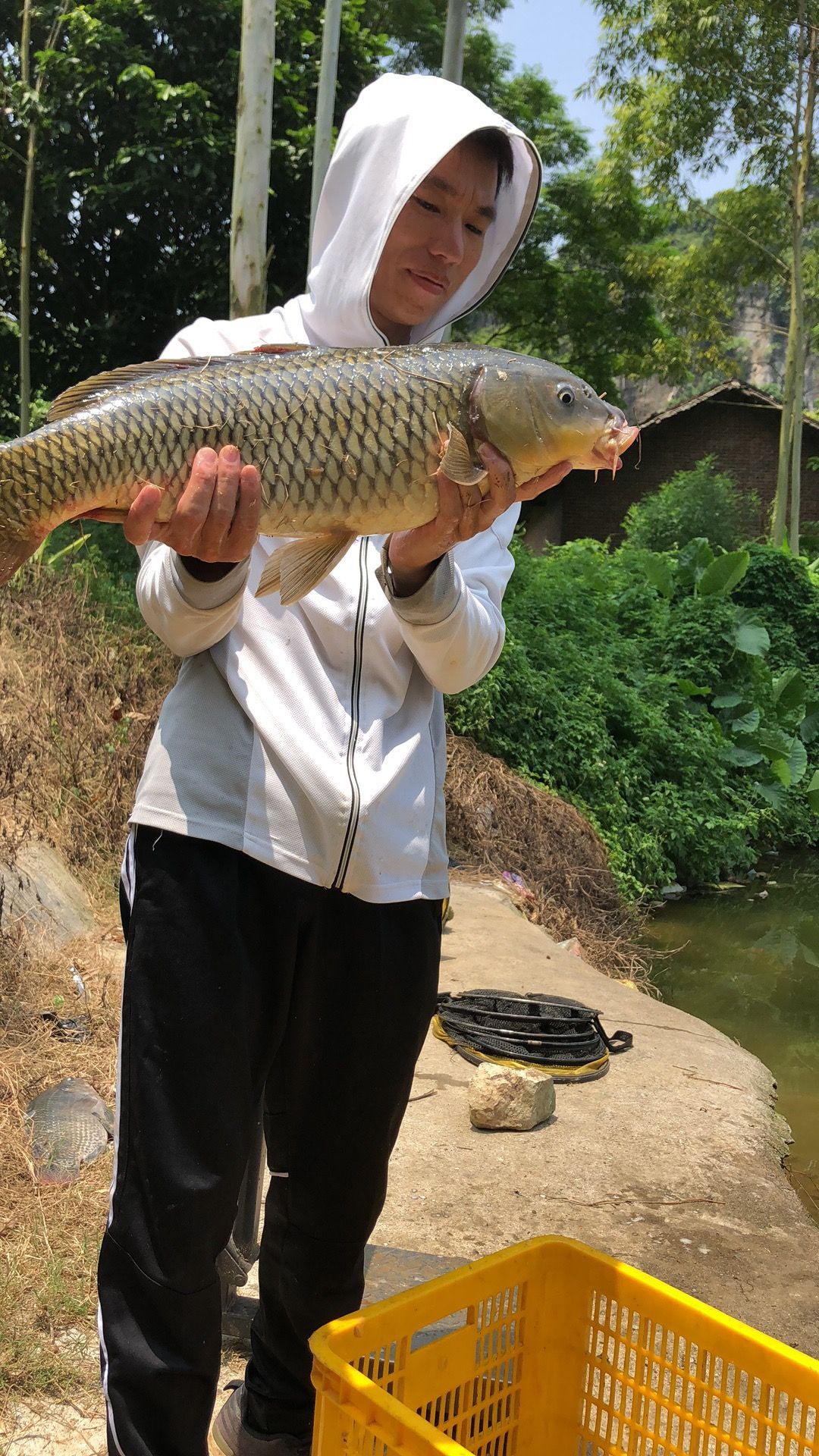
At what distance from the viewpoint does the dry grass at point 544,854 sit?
319 inches

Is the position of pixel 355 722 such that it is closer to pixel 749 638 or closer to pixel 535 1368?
pixel 535 1368

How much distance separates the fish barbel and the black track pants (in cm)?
46

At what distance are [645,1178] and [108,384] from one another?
3.34 meters

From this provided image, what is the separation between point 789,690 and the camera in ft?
46.0

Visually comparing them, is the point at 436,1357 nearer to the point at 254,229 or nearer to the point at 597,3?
the point at 254,229

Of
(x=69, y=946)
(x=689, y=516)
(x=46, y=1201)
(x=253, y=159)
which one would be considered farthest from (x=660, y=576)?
(x=46, y=1201)

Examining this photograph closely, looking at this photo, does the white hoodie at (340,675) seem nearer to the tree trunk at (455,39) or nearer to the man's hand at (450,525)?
the man's hand at (450,525)

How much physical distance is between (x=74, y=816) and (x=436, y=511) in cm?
463

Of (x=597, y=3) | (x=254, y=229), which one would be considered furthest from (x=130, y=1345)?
(x=597, y=3)

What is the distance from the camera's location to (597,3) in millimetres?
21609

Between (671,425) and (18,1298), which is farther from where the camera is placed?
(671,425)

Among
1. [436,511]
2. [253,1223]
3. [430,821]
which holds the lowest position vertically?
[253,1223]

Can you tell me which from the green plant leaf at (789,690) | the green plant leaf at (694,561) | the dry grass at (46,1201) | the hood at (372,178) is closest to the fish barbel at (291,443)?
the hood at (372,178)

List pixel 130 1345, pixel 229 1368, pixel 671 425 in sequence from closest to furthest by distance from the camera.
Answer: pixel 130 1345, pixel 229 1368, pixel 671 425
